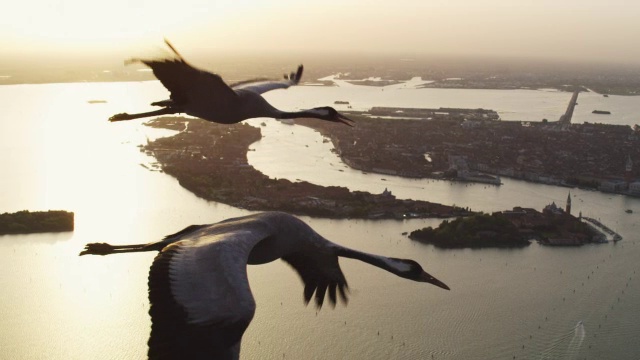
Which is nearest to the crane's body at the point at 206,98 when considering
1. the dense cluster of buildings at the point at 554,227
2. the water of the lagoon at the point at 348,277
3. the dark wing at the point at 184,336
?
the dark wing at the point at 184,336

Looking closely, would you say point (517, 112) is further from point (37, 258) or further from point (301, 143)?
point (37, 258)

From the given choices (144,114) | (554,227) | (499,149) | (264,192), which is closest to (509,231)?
(554,227)

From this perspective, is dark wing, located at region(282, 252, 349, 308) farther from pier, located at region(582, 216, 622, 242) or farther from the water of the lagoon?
pier, located at region(582, 216, 622, 242)

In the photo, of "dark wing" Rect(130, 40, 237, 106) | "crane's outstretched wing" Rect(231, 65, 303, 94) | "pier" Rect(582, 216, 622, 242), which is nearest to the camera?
"dark wing" Rect(130, 40, 237, 106)

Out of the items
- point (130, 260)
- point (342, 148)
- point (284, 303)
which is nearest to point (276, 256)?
point (284, 303)

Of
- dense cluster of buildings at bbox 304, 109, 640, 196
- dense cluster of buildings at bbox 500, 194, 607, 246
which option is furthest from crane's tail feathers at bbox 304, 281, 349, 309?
dense cluster of buildings at bbox 304, 109, 640, 196

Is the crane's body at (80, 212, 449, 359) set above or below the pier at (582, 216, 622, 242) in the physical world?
above

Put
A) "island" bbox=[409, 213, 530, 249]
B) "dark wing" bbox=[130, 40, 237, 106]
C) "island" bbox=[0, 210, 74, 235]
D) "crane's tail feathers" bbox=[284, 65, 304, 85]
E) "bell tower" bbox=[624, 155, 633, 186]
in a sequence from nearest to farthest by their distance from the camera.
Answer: "dark wing" bbox=[130, 40, 237, 106]
"crane's tail feathers" bbox=[284, 65, 304, 85]
"island" bbox=[0, 210, 74, 235]
"island" bbox=[409, 213, 530, 249]
"bell tower" bbox=[624, 155, 633, 186]
